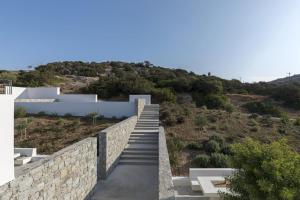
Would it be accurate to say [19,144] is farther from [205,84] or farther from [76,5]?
[205,84]

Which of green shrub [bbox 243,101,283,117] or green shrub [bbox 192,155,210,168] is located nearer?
green shrub [bbox 192,155,210,168]

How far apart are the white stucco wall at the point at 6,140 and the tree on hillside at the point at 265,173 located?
5464 millimetres

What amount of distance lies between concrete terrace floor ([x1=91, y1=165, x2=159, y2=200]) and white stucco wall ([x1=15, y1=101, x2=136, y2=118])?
7.78 meters

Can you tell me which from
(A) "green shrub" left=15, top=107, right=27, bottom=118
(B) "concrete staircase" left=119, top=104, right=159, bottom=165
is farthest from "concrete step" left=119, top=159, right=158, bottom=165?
(A) "green shrub" left=15, top=107, right=27, bottom=118

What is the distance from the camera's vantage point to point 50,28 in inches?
778

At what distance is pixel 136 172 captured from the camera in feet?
30.5

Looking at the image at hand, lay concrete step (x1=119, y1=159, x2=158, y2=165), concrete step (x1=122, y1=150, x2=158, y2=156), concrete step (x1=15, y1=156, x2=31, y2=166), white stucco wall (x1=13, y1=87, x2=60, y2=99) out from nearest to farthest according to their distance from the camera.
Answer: concrete step (x1=15, y1=156, x2=31, y2=166) → concrete step (x1=119, y1=159, x2=158, y2=165) → concrete step (x1=122, y1=150, x2=158, y2=156) → white stucco wall (x1=13, y1=87, x2=60, y2=99)

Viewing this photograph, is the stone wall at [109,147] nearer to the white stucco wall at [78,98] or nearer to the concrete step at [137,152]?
the concrete step at [137,152]

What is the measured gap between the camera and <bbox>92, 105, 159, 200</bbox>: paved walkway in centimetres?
744

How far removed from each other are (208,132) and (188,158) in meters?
3.70

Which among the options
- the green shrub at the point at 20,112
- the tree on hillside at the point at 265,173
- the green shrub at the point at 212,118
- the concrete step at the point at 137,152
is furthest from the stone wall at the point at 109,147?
the green shrub at the point at 20,112

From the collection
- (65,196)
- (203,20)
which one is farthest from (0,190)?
(203,20)

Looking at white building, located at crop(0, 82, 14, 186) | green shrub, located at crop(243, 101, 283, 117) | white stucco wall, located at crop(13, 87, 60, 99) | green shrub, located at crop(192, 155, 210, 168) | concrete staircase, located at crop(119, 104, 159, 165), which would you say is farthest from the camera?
green shrub, located at crop(243, 101, 283, 117)

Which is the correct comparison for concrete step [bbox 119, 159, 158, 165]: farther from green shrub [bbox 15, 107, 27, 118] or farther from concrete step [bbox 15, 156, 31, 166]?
green shrub [bbox 15, 107, 27, 118]
